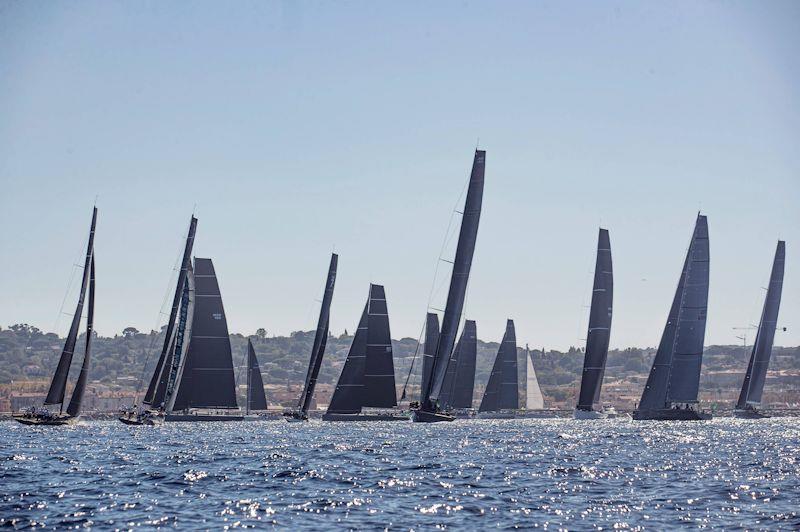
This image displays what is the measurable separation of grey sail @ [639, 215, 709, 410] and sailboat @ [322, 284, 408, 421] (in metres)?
23.8

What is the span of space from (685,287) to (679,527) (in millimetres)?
65485

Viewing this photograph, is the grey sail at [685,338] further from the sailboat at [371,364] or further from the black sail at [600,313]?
the sailboat at [371,364]

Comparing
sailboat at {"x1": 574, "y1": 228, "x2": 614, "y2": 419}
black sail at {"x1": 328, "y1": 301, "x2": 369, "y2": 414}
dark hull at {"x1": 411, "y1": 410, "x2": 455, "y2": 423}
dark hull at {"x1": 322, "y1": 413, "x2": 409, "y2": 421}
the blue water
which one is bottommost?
the blue water

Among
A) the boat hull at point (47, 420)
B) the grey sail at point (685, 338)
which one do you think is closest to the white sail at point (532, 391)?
the grey sail at point (685, 338)

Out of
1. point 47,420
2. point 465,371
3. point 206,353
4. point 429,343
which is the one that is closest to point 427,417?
point 429,343

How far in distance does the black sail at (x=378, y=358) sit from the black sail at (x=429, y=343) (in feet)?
16.5

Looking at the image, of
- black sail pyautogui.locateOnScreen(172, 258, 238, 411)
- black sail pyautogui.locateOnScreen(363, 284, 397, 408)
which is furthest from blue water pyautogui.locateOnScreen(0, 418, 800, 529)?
black sail pyautogui.locateOnScreen(363, 284, 397, 408)

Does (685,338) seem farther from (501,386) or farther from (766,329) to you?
(501,386)

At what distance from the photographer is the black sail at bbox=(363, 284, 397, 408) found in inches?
3514

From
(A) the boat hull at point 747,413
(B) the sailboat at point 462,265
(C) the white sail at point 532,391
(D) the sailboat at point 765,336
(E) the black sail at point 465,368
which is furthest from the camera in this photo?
→ (C) the white sail at point 532,391

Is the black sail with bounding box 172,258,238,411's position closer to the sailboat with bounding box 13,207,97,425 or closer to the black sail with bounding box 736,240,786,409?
the sailboat with bounding box 13,207,97,425

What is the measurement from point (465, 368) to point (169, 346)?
123ft

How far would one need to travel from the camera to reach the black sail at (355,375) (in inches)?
3536

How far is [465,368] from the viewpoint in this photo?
364 ft
